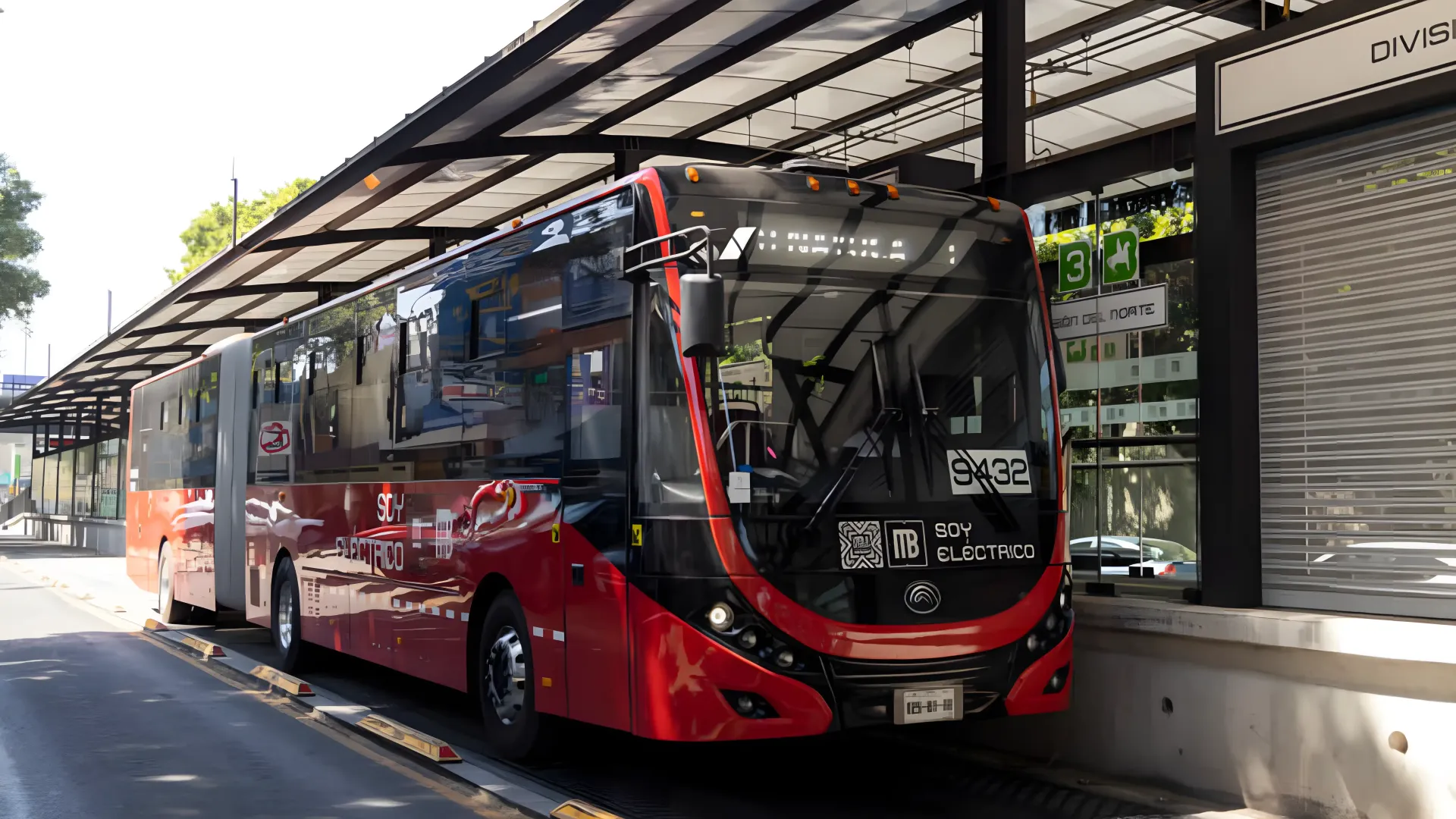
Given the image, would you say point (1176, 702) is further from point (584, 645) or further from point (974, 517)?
point (584, 645)

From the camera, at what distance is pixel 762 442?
7555 millimetres

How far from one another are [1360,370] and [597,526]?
4.37 meters

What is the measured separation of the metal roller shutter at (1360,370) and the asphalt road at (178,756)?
4839 millimetres

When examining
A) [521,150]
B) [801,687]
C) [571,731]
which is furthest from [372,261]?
[801,687]

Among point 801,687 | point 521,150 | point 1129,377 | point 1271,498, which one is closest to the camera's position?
point 801,687

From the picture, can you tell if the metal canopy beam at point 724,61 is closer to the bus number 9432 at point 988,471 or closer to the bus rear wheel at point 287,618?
the bus number 9432 at point 988,471

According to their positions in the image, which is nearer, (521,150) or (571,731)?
(571,731)

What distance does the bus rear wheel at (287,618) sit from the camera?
14000mm

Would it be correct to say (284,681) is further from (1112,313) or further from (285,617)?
(1112,313)

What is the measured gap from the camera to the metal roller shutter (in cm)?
765

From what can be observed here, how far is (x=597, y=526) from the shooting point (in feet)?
26.7

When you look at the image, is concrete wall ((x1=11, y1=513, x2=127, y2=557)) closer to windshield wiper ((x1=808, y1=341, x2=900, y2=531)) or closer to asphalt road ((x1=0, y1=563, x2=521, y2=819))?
asphalt road ((x1=0, y1=563, x2=521, y2=819))

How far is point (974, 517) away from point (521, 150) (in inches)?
365

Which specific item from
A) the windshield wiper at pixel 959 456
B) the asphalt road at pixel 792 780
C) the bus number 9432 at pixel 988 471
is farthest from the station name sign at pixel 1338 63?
the asphalt road at pixel 792 780
